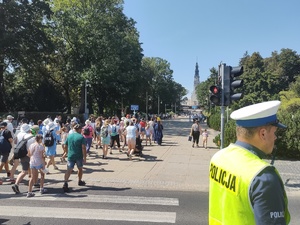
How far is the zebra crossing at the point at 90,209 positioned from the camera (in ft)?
20.3

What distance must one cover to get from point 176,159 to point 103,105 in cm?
3548

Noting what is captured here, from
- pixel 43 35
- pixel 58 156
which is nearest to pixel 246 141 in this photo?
pixel 58 156

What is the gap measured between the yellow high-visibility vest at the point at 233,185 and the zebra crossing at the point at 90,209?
4.22m

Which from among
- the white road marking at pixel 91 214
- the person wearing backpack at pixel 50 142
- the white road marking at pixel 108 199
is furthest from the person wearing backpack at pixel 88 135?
the white road marking at pixel 91 214

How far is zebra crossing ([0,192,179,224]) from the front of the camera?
20.3 feet

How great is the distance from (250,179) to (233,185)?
5.3 inches

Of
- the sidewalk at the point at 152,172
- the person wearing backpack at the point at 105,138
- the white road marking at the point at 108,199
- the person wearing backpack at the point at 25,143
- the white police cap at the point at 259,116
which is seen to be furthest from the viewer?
the person wearing backpack at the point at 105,138

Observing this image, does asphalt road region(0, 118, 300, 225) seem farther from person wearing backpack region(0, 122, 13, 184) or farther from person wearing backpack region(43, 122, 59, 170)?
person wearing backpack region(0, 122, 13, 184)

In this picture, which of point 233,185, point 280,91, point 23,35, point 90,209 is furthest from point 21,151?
point 280,91

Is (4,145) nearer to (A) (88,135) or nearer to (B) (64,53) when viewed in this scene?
(A) (88,135)

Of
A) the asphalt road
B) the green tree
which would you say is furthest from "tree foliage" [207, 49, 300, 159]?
the green tree

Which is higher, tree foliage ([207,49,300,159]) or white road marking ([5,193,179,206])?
tree foliage ([207,49,300,159])

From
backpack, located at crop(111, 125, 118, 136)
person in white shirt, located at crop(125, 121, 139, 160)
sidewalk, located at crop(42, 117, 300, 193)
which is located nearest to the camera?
sidewalk, located at crop(42, 117, 300, 193)

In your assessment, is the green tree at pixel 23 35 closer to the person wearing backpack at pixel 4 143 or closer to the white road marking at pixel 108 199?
the person wearing backpack at pixel 4 143
